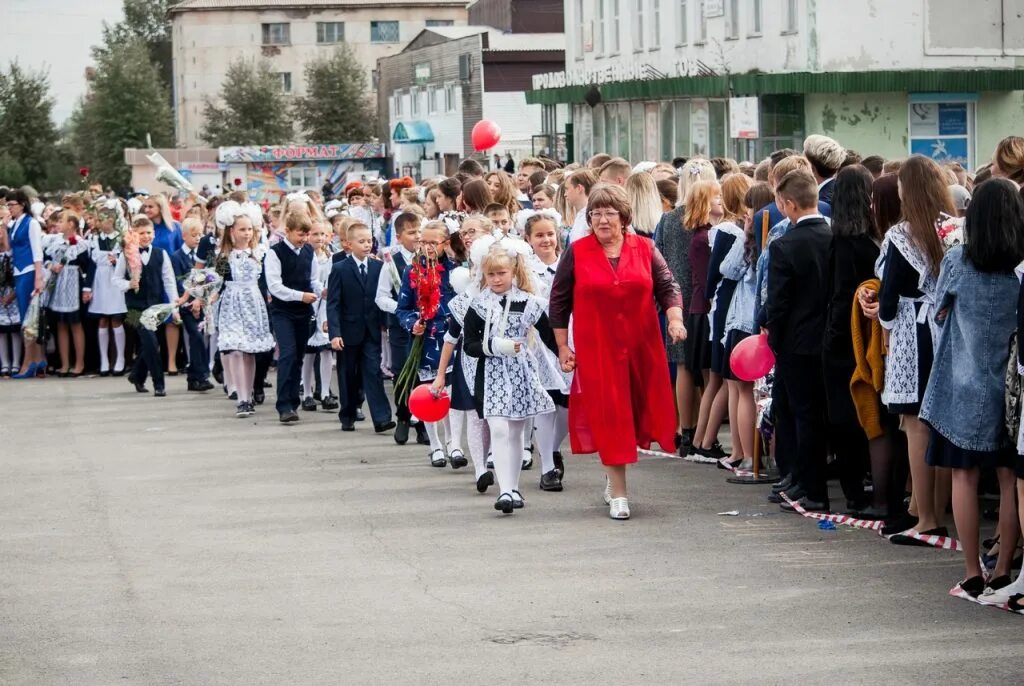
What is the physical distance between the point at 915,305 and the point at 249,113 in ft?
272

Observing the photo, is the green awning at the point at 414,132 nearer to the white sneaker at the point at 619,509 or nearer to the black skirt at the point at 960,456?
the white sneaker at the point at 619,509

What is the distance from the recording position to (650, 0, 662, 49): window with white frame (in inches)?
1671

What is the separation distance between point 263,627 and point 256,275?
29.4ft

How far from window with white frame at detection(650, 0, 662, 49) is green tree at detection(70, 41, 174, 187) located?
49.4 metres

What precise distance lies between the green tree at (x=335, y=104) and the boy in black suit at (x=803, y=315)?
80838 millimetres

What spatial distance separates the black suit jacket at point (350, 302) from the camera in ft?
47.6

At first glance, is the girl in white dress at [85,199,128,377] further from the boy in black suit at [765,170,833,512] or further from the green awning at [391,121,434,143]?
the green awning at [391,121,434,143]

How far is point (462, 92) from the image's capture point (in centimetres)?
7062

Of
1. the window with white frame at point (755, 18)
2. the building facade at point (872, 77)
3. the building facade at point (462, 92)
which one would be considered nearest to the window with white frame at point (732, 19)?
the building facade at point (872, 77)

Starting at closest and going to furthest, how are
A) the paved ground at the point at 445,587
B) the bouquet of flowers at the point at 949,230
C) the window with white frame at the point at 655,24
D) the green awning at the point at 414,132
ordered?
the paved ground at the point at 445,587 → the bouquet of flowers at the point at 949,230 → the window with white frame at the point at 655,24 → the green awning at the point at 414,132

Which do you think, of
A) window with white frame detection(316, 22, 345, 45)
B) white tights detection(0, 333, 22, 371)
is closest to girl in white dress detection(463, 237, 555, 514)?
white tights detection(0, 333, 22, 371)

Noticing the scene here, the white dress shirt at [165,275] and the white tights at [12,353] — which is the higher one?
the white dress shirt at [165,275]

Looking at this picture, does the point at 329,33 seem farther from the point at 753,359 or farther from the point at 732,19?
the point at 753,359

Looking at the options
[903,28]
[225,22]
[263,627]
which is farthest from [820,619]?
[225,22]
